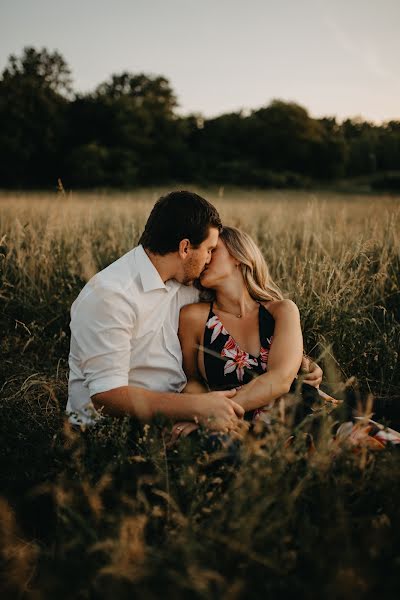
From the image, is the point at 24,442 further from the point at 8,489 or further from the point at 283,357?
the point at 283,357

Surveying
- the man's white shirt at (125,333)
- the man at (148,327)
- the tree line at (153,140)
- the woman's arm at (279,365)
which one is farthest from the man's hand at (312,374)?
the tree line at (153,140)

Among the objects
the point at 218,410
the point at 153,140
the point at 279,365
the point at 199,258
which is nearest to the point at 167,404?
the point at 218,410

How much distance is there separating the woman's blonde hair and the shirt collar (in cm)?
41

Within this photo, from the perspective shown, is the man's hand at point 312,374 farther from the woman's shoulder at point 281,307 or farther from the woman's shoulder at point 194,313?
the woman's shoulder at point 194,313

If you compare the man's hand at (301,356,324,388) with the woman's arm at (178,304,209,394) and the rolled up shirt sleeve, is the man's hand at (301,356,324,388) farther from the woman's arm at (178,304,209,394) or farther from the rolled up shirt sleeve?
the rolled up shirt sleeve

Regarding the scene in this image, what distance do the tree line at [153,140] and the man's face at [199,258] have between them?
22.7m

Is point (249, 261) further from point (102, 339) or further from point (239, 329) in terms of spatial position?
point (102, 339)

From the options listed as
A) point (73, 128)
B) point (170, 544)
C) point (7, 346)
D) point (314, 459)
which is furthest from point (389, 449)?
point (73, 128)

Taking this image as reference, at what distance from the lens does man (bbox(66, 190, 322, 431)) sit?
218 centimetres

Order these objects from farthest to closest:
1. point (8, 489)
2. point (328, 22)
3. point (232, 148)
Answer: point (232, 148) < point (328, 22) < point (8, 489)

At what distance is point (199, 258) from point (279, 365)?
31.1 inches

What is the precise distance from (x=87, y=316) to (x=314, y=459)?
1.29 metres

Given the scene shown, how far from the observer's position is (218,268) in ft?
8.91

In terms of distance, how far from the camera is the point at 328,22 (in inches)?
235
